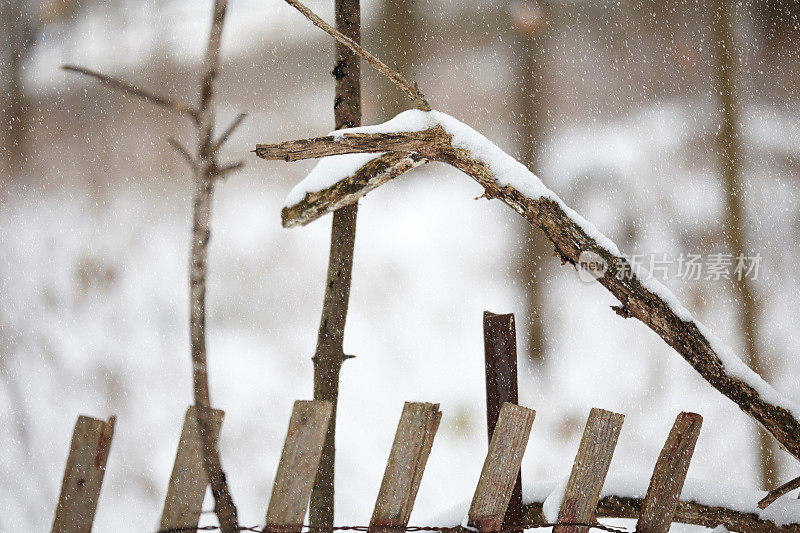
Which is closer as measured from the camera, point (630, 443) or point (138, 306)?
point (630, 443)

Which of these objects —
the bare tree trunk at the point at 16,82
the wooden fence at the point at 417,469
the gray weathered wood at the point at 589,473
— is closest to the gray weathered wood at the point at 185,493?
the wooden fence at the point at 417,469

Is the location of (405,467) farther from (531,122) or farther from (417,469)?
(531,122)

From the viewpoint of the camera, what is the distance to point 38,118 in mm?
2855

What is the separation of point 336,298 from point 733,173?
1.83 meters

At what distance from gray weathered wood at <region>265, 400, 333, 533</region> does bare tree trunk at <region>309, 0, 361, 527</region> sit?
0.51 meters

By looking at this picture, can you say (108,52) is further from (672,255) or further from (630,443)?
(630,443)

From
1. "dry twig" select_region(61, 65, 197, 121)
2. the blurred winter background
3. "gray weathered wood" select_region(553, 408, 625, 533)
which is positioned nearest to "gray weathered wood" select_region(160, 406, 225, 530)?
"dry twig" select_region(61, 65, 197, 121)

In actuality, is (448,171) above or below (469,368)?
above

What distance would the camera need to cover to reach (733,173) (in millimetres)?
2328

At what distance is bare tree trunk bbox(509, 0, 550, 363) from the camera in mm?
2402

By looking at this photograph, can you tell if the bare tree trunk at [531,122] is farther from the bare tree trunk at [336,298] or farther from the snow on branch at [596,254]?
the snow on branch at [596,254]

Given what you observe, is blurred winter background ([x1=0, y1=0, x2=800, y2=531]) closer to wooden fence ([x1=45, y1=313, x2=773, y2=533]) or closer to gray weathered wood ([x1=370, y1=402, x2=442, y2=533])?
wooden fence ([x1=45, y1=313, x2=773, y2=533])

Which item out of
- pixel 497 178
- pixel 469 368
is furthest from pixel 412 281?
pixel 497 178

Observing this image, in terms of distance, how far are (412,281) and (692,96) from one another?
130cm
